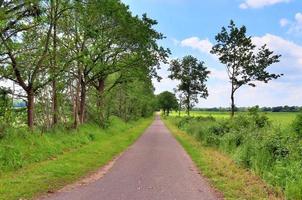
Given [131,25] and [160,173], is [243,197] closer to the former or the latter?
[160,173]

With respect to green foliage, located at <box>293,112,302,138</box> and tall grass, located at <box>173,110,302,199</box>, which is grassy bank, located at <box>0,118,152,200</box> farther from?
green foliage, located at <box>293,112,302,138</box>

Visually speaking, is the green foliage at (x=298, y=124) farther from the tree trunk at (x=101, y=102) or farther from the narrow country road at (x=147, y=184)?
the tree trunk at (x=101, y=102)

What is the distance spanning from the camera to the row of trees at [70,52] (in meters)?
19.9

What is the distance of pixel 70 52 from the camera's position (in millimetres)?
27609

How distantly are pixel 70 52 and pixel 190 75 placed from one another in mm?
42029

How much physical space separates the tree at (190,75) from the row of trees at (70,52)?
25.0 metres

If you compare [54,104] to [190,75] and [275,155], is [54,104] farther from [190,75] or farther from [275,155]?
[190,75]

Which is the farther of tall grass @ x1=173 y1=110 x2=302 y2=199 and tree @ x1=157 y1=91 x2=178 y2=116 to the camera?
tree @ x1=157 y1=91 x2=178 y2=116

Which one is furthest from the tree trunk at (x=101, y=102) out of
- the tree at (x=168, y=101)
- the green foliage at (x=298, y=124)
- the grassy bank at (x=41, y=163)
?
the tree at (x=168, y=101)

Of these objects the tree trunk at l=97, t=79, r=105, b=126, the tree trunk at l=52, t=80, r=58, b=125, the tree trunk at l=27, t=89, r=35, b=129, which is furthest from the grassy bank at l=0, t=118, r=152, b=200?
the tree trunk at l=97, t=79, r=105, b=126

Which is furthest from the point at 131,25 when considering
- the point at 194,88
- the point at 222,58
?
the point at 194,88

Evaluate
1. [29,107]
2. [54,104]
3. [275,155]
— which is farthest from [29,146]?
[275,155]

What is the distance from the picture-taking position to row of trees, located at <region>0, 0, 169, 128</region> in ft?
65.4

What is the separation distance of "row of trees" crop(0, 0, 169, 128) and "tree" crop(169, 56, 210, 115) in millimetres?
24959
